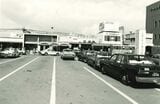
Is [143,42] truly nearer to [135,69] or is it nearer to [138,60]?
[138,60]

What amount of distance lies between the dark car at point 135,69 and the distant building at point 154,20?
5124 centimetres

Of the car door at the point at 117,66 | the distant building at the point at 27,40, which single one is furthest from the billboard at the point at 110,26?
the car door at the point at 117,66

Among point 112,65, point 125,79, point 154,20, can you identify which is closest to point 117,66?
point 112,65

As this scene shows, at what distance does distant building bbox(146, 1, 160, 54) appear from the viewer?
6231 centimetres

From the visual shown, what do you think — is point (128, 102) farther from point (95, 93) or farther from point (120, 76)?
point (120, 76)

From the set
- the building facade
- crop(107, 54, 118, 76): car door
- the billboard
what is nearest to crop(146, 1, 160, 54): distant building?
the building facade

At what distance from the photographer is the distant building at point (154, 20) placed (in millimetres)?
62312

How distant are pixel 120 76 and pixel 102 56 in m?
7.65

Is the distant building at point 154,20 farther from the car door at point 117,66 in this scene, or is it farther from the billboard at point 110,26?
the car door at point 117,66

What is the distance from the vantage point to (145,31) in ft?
229

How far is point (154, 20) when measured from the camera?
64.2 metres

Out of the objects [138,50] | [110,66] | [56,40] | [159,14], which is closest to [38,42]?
[56,40]

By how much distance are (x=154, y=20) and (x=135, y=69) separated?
56.6 meters

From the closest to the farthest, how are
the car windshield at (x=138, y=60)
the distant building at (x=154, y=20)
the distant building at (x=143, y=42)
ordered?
the car windshield at (x=138, y=60)
the distant building at (x=154, y=20)
the distant building at (x=143, y=42)
